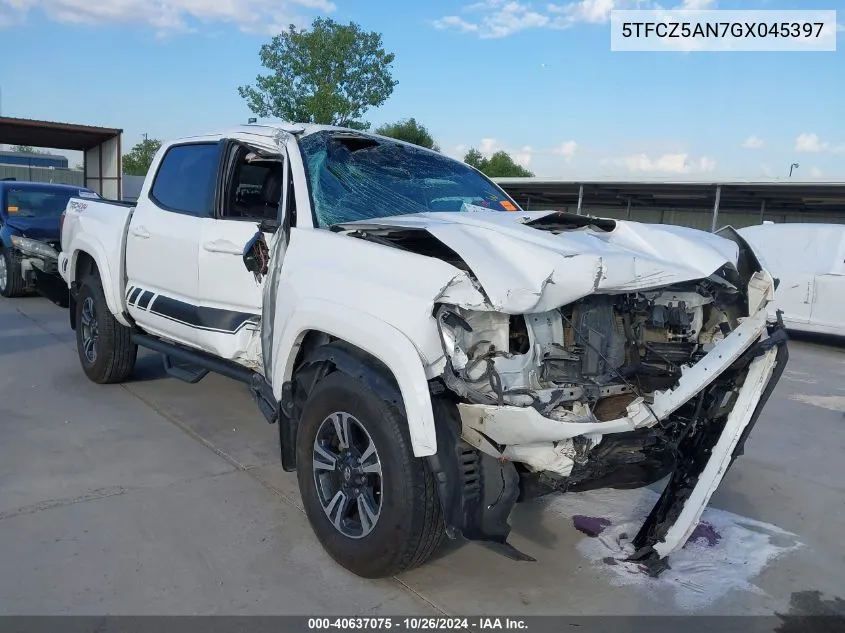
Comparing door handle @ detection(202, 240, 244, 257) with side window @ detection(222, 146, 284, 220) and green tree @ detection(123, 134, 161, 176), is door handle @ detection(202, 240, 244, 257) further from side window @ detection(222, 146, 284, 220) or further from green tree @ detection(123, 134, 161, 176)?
green tree @ detection(123, 134, 161, 176)

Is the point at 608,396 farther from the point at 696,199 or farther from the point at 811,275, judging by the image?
the point at 696,199

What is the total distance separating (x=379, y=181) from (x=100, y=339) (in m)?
3.06

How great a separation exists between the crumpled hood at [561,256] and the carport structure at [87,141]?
22.5 meters

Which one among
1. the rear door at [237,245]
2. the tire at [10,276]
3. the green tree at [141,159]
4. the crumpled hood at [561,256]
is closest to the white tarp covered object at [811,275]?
the crumpled hood at [561,256]

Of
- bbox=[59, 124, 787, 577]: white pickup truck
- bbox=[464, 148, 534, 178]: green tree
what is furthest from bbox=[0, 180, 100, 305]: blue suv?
bbox=[464, 148, 534, 178]: green tree

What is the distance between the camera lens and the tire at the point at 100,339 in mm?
5836

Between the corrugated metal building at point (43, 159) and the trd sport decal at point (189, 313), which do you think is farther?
the corrugated metal building at point (43, 159)

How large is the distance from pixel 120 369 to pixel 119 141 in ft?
67.0

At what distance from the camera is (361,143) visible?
446 centimetres

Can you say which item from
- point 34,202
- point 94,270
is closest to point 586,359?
point 94,270

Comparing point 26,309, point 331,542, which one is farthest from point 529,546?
point 26,309

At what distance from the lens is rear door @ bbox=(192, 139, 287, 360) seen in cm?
419

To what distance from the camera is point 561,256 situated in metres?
2.79

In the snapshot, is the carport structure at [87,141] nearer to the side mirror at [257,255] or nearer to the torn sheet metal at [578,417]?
the side mirror at [257,255]
